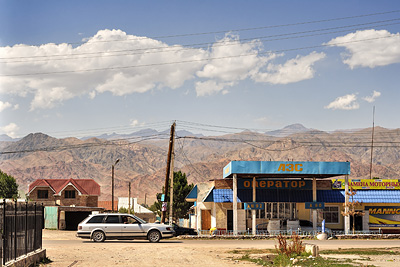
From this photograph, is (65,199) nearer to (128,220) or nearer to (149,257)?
(128,220)

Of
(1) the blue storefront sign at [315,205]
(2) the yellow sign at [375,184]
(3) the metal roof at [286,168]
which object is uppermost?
(3) the metal roof at [286,168]

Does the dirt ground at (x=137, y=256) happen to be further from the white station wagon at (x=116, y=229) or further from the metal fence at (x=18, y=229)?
the white station wagon at (x=116, y=229)

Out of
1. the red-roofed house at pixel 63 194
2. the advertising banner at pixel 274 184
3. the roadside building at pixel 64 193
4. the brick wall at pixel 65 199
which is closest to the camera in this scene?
the advertising banner at pixel 274 184

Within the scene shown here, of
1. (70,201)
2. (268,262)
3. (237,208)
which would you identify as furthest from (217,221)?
(70,201)

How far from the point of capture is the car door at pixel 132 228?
1388 inches

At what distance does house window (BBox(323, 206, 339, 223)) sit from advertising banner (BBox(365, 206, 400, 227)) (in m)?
2.76

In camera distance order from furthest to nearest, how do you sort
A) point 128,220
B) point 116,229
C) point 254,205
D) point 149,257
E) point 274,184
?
1. point 274,184
2. point 254,205
3. point 128,220
4. point 116,229
5. point 149,257

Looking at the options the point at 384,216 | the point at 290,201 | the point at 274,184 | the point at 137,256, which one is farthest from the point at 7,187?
the point at 137,256

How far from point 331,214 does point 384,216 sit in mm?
4908

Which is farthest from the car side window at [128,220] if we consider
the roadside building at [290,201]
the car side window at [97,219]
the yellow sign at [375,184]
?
the yellow sign at [375,184]

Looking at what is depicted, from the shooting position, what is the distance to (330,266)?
2067 cm

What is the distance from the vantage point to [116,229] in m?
35.2

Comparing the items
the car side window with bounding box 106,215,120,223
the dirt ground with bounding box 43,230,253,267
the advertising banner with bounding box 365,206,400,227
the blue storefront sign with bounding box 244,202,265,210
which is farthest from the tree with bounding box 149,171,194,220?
the dirt ground with bounding box 43,230,253,267

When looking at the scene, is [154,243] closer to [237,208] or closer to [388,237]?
[237,208]
